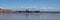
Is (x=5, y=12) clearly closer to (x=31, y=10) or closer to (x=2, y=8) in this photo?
(x=2, y=8)

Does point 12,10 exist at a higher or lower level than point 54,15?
higher

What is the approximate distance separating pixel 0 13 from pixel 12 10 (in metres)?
0.31

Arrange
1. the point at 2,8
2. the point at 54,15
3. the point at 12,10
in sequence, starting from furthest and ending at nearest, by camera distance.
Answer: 1. the point at 54,15
2. the point at 12,10
3. the point at 2,8

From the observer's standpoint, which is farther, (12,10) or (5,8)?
(12,10)

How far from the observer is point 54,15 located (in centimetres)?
487

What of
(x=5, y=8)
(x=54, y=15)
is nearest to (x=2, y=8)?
(x=5, y=8)

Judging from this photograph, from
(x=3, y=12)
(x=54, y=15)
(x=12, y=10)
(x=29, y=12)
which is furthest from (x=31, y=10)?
(x=54, y=15)

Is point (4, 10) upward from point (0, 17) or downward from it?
upward

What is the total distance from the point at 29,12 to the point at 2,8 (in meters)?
0.69

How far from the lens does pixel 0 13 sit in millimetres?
3166

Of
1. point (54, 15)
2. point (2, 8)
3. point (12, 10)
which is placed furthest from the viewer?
point (54, 15)

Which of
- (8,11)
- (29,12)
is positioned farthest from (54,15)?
(8,11)

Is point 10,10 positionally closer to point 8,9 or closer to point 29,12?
point 8,9

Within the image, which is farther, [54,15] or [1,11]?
[54,15]
